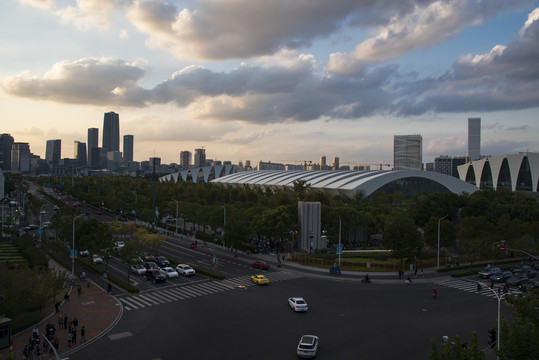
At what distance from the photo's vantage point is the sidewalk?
69.6 ft

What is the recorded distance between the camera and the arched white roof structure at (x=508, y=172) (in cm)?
10919

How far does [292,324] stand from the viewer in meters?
24.0

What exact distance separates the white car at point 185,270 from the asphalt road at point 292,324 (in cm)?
697

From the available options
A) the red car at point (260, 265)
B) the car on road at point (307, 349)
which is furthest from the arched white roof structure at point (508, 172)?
the car on road at point (307, 349)

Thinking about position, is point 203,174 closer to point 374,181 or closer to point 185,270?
point 374,181

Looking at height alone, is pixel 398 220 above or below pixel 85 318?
above

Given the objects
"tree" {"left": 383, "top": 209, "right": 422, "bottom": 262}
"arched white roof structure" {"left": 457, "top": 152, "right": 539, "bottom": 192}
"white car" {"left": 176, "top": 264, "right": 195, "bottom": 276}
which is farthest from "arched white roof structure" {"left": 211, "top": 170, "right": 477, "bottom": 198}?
"white car" {"left": 176, "top": 264, "right": 195, "bottom": 276}

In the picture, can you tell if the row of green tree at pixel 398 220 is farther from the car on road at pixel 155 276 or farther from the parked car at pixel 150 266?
the car on road at pixel 155 276

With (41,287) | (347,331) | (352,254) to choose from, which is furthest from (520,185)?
(41,287)

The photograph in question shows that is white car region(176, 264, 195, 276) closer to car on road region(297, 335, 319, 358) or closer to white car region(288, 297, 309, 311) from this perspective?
white car region(288, 297, 309, 311)

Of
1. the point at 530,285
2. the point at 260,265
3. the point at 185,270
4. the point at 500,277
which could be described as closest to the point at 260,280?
the point at 260,265

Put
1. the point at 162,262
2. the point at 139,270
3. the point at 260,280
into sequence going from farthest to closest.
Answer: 1. the point at 162,262
2. the point at 139,270
3. the point at 260,280

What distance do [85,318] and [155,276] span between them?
406 inches

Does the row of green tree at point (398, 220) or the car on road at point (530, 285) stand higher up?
the row of green tree at point (398, 220)
